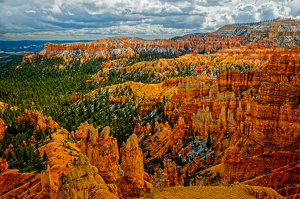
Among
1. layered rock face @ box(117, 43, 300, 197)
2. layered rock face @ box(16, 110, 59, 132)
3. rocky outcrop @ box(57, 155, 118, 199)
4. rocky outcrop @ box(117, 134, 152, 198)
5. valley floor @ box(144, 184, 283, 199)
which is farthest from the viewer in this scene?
layered rock face @ box(16, 110, 59, 132)

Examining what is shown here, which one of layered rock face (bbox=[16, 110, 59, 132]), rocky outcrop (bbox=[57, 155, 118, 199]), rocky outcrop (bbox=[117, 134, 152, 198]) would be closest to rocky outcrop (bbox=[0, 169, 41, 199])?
rocky outcrop (bbox=[117, 134, 152, 198])

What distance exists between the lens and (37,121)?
46.4 metres

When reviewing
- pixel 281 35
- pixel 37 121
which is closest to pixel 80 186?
pixel 37 121

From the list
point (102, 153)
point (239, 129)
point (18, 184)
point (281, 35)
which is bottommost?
point (18, 184)

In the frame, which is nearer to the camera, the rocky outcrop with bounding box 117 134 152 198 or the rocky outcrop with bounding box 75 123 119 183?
the rocky outcrop with bounding box 117 134 152 198

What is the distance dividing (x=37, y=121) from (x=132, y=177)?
113 ft

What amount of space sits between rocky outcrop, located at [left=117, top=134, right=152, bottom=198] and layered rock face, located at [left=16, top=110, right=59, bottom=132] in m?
29.8

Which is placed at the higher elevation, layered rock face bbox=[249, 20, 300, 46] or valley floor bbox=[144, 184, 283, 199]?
layered rock face bbox=[249, 20, 300, 46]

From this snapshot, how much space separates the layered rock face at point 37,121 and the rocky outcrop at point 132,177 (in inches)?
1175

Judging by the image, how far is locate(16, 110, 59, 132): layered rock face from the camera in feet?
148

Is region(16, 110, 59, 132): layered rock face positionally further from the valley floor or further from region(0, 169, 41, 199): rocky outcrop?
the valley floor

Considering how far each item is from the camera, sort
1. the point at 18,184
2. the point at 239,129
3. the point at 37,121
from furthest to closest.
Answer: the point at 37,121, the point at 239,129, the point at 18,184

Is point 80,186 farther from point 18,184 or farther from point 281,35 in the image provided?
point 281,35

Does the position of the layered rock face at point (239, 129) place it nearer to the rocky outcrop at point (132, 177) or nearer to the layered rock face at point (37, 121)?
the rocky outcrop at point (132, 177)
